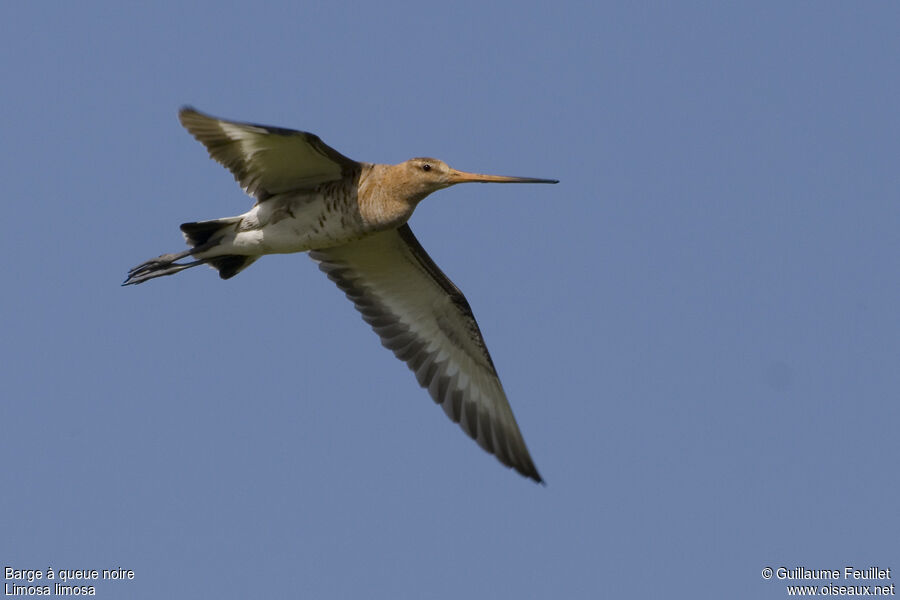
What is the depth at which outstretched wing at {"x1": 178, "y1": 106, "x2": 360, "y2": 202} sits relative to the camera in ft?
37.8

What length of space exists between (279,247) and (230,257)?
0.63 m

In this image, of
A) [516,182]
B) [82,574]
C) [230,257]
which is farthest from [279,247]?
[82,574]

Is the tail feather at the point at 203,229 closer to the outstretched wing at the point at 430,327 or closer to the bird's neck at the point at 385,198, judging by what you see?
the bird's neck at the point at 385,198

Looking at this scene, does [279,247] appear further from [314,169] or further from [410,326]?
[410,326]

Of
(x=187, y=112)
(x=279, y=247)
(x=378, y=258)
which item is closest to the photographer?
(x=187, y=112)

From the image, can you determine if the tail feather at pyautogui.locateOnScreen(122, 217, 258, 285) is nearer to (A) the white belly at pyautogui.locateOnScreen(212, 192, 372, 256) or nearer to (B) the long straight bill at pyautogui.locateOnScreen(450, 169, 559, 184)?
(A) the white belly at pyautogui.locateOnScreen(212, 192, 372, 256)

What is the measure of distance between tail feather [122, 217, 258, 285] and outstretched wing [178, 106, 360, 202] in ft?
1.52

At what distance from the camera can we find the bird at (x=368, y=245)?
38.9 feet

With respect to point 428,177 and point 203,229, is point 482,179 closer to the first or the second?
point 428,177

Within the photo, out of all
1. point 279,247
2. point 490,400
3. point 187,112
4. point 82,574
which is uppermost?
point 187,112

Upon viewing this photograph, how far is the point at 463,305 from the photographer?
45.1ft

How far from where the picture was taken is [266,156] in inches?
469

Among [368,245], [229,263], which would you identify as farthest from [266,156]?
[368,245]

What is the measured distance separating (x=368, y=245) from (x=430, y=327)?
1254mm
